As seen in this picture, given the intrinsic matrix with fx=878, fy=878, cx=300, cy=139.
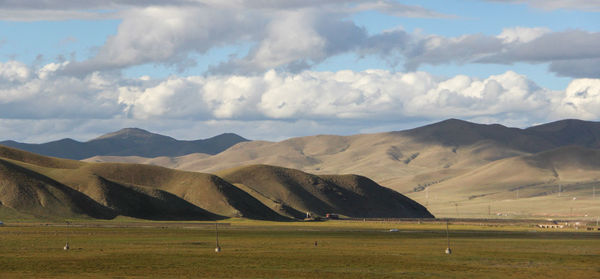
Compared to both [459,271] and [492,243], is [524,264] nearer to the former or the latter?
[459,271]

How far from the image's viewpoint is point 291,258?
3605 inches

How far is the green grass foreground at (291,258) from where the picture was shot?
7496 centimetres

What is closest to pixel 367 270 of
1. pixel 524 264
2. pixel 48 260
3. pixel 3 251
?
pixel 524 264

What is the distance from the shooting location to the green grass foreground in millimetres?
74963

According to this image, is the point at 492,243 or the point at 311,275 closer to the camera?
the point at 311,275

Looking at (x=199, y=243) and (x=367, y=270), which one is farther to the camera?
(x=199, y=243)

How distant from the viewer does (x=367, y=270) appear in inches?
3068

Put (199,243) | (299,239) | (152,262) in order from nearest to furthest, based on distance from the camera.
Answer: (152,262) < (199,243) < (299,239)

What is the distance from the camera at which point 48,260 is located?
8625cm

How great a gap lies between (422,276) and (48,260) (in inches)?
1469

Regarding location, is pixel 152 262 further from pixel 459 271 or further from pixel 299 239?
pixel 299 239

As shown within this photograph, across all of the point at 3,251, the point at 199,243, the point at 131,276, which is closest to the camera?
the point at 131,276

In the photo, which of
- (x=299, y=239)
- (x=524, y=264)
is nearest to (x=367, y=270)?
(x=524, y=264)

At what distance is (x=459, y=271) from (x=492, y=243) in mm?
46869
